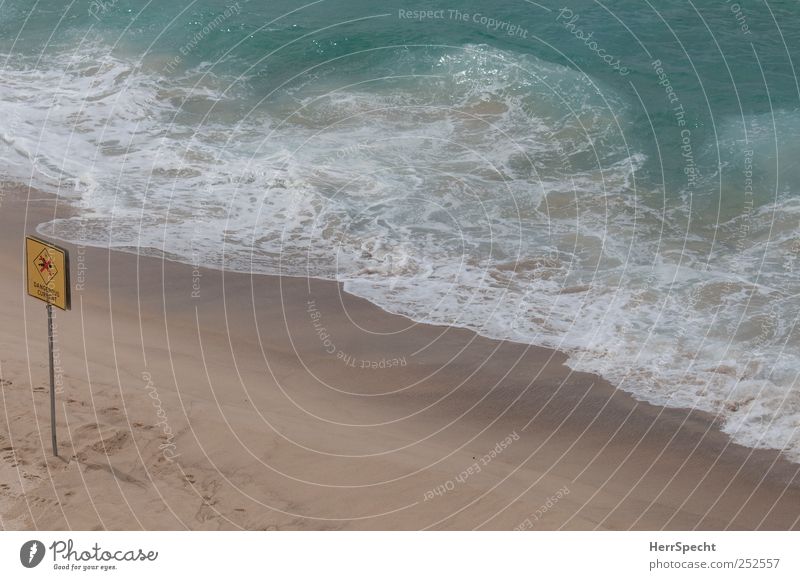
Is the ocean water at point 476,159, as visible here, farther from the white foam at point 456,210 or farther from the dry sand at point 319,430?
the dry sand at point 319,430

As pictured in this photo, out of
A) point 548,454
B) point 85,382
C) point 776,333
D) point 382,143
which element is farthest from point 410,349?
point 382,143
